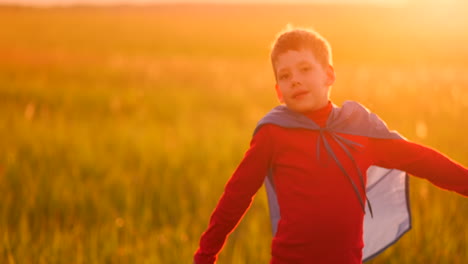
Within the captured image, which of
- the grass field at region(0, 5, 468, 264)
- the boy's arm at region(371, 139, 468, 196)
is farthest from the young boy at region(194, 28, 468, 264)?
the grass field at region(0, 5, 468, 264)

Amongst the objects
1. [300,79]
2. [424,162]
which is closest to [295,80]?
[300,79]

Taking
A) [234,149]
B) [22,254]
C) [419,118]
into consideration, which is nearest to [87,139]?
[234,149]

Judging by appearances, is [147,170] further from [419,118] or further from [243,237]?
[419,118]

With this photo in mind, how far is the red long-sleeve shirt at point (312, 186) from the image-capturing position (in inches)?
61.1

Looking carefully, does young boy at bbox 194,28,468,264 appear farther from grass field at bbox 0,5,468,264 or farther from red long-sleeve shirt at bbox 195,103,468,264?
grass field at bbox 0,5,468,264

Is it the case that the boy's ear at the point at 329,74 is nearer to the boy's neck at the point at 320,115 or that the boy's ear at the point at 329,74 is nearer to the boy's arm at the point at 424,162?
the boy's neck at the point at 320,115

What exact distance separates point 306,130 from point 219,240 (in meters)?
0.46

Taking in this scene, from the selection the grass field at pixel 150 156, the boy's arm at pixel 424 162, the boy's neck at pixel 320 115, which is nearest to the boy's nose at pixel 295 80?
the boy's neck at pixel 320 115

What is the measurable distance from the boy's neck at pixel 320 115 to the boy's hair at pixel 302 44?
0.49 feet

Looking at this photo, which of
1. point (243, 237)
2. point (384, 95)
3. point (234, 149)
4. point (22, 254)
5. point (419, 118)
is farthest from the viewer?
point (384, 95)

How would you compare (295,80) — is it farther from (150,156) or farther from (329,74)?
(150,156)

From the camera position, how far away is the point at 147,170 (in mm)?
3939

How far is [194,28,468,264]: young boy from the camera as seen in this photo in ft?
5.11

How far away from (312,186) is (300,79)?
13.5 inches
